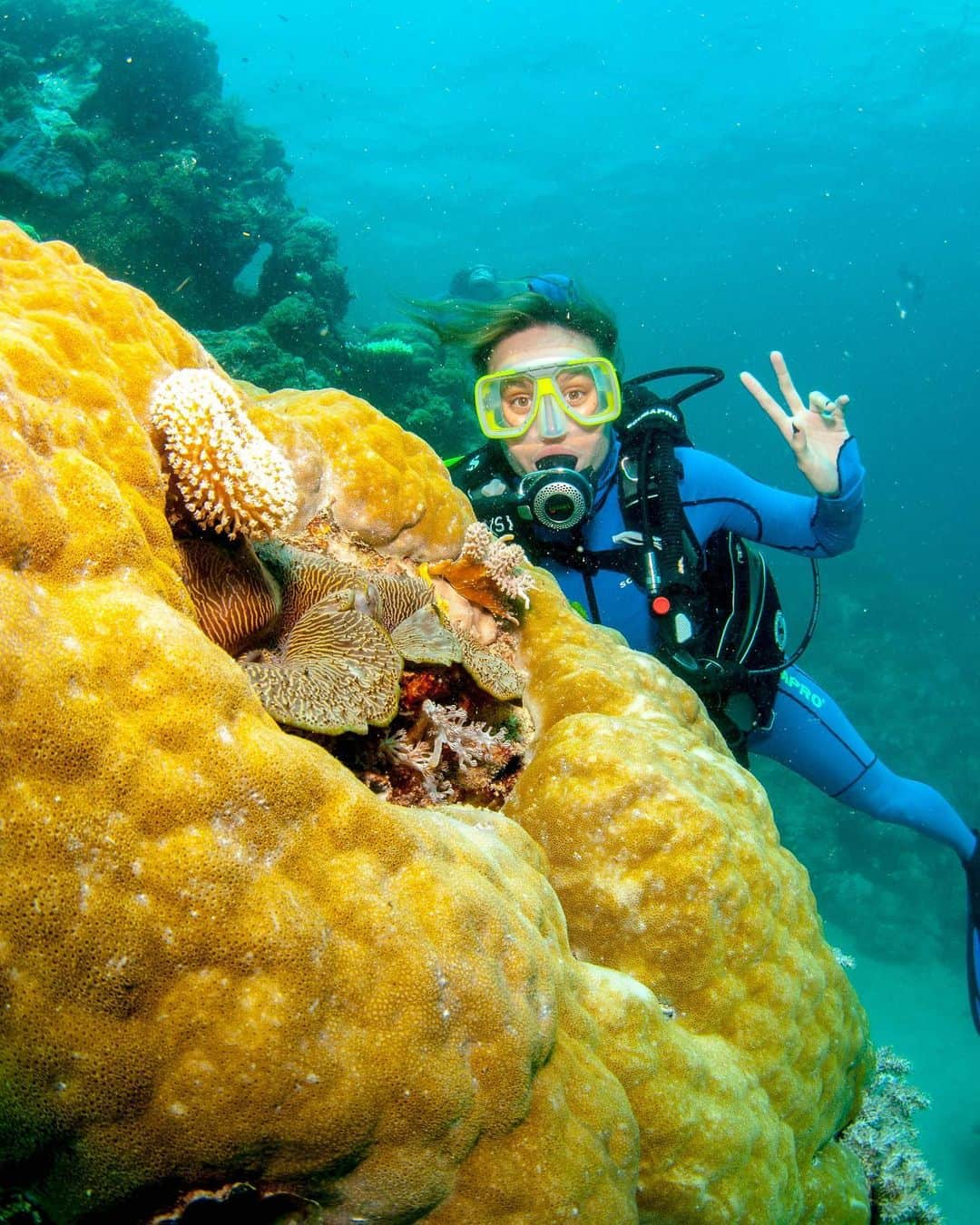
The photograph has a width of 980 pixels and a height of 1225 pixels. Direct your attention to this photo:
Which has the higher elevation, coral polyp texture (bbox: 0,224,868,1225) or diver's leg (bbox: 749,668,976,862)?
coral polyp texture (bbox: 0,224,868,1225)

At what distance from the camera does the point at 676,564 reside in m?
4.70

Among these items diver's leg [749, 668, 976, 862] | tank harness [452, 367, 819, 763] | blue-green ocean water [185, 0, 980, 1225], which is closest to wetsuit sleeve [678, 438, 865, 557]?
tank harness [452, 367, 819, 763]

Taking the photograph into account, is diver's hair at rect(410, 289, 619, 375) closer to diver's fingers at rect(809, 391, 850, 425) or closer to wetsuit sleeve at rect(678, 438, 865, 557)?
wetsuit sleeve at rect(678, 438, 865, 557)

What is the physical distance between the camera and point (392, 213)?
52.5 m

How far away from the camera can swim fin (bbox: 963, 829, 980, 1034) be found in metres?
7.11

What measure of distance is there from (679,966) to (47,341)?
2.64 meters

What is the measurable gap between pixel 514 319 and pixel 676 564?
236cm

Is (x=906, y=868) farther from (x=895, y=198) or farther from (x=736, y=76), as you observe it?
(x=895, y=198)

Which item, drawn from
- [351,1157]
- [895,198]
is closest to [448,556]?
[351,1157]

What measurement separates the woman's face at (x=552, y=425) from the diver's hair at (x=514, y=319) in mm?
54

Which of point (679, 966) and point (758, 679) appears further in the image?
point (758, 679)

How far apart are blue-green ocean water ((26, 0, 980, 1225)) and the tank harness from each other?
39.0ft

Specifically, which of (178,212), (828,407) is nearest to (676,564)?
(828,407)

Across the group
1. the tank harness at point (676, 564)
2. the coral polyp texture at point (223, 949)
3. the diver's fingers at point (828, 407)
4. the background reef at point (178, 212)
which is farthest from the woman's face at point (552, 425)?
the background reef at point (178, 212)
